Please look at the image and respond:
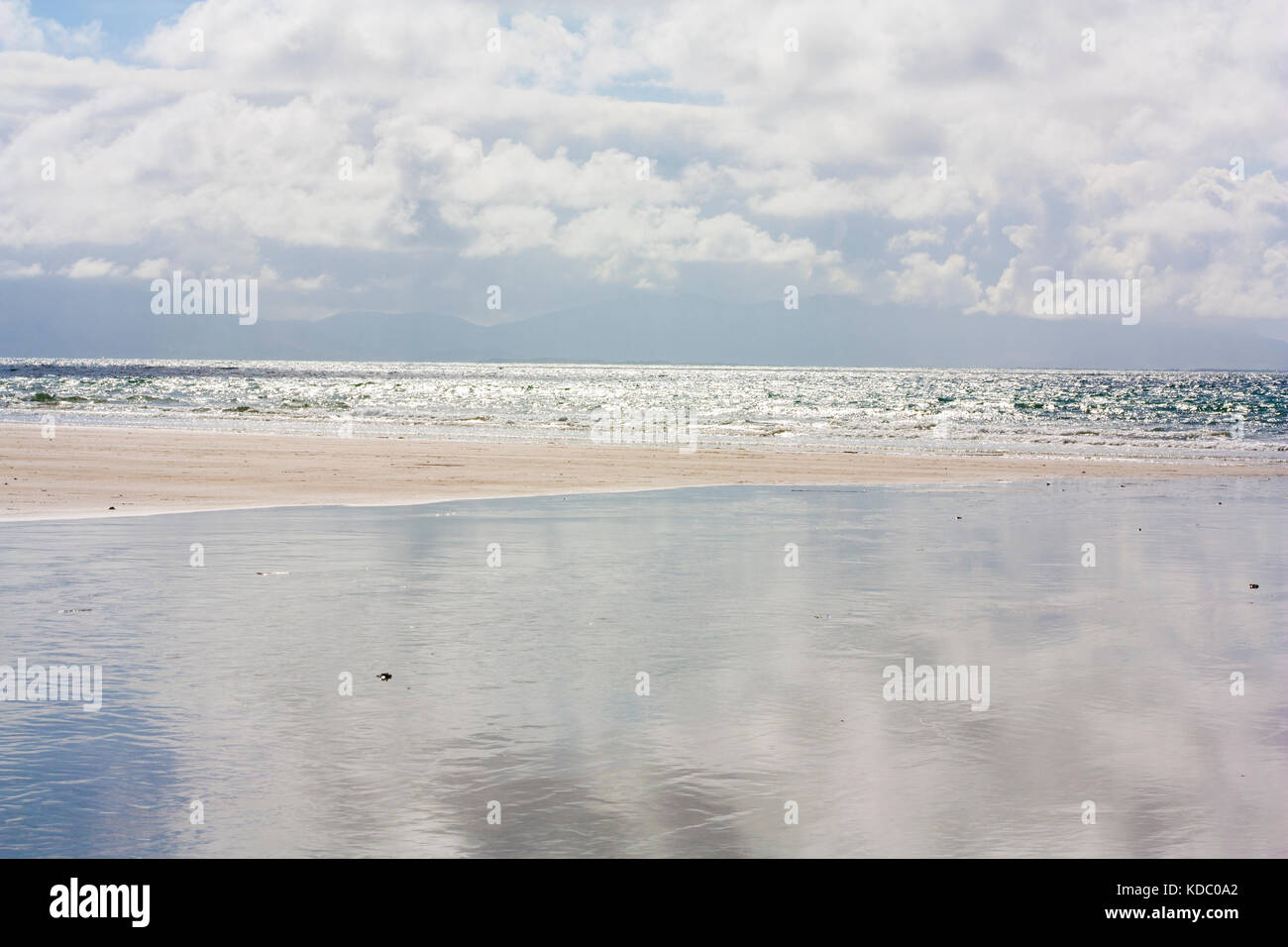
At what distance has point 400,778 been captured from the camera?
6.91 m

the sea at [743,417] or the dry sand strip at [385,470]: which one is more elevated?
the sea at [743,417]

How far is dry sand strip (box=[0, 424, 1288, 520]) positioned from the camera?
25.2m

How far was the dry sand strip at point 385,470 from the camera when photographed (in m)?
25.2

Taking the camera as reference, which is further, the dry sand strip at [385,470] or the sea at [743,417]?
the sea at [743,417]

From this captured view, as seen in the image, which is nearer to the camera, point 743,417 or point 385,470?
point 385,470

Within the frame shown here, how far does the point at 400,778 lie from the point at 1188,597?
31.9 ft

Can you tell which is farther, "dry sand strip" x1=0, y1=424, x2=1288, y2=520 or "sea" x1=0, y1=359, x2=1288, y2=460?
"sea" x1=0, y1=359, x2=1288, y2=460

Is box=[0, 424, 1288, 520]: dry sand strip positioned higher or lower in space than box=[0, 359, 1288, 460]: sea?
lower

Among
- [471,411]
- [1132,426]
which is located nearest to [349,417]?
[471,411]

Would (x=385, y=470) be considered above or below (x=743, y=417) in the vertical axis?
below

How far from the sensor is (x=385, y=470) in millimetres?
33156

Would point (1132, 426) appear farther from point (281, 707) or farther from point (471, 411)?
point (281, 707)
